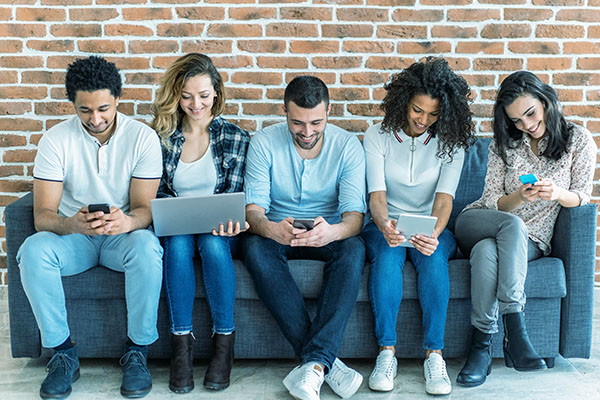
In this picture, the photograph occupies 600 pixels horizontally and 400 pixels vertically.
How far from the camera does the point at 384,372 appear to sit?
2.21 metres

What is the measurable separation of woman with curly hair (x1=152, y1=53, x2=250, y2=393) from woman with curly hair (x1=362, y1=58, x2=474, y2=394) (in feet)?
1.70

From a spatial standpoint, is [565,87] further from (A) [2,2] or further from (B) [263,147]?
(A) [2,2]

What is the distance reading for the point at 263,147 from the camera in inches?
99.8

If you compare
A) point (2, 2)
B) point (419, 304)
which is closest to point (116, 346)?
point (419, 304)

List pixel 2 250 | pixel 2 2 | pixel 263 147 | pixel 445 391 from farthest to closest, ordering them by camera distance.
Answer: pixel 2 250 < pixel 2 2 < pixel 263 147 < pixel 445 391

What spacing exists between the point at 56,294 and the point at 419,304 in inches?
49.5

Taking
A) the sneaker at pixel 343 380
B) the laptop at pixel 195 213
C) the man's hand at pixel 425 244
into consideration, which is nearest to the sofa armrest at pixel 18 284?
the laptop at pixel 195 213

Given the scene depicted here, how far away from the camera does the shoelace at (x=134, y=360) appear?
7.23ft

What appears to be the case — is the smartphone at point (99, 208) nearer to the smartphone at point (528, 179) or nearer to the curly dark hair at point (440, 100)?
the curly dark hair at point (440, 100)

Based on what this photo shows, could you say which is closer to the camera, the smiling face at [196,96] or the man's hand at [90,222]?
the man's hand at [90,222]

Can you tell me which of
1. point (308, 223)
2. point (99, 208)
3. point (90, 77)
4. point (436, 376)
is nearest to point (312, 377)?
point (436, 376)

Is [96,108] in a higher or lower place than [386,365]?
higher

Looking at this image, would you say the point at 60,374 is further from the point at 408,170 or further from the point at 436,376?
the point at 408,170

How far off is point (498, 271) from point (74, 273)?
1477 millimetres
